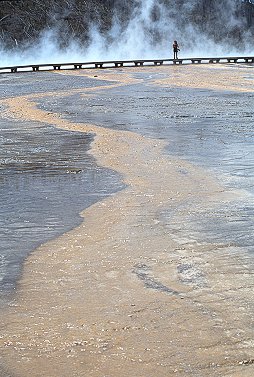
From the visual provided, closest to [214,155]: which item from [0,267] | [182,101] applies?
[0,267]

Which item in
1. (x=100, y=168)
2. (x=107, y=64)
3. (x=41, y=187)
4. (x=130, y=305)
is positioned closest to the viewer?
(x=130, y=305)

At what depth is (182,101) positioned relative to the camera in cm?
1864

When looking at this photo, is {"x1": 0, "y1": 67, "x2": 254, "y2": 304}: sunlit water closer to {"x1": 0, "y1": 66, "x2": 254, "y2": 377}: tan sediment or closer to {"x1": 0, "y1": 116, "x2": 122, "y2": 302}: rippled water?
{"x1": 0, "y1": 116, "x2": 122, "y2": 302}: rippled water

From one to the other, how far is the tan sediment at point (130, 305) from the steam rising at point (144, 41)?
3990cm

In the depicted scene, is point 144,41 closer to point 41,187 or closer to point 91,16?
point 91,16

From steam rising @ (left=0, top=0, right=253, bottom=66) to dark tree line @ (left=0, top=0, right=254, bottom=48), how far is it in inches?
7.7

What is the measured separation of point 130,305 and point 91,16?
182 feet

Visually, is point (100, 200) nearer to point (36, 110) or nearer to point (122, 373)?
point (122, 373)

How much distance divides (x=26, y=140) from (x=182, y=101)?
716cm

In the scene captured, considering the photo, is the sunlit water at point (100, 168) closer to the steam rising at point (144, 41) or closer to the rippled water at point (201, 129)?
the rippled water at point (201, 129)

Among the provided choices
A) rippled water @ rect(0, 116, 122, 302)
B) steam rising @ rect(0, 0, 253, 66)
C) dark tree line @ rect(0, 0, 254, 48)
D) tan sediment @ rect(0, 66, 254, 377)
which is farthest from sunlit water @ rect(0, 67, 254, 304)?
dark tree line @ rect(0, 0, 254, 48)

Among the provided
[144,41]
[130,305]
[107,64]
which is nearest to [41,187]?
[130,305]

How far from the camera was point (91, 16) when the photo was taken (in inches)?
2309

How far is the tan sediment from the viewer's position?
4.32m
